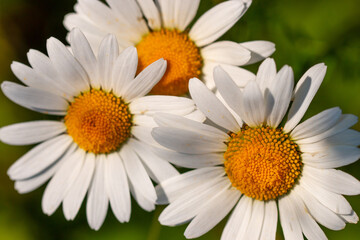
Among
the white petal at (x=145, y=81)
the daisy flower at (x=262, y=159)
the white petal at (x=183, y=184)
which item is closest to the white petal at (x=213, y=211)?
the daisy flower at (x=262, y=159)

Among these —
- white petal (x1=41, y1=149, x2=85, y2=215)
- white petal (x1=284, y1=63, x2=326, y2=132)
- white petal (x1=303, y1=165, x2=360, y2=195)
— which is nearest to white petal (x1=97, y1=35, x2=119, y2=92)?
white petal (x1=41, y1=149, x2=85, y2=215)

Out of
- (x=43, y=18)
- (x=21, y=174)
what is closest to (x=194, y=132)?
(x=21, y=174)

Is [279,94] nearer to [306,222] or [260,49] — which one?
[260,49]

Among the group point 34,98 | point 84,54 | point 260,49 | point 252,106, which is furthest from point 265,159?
point 34,98

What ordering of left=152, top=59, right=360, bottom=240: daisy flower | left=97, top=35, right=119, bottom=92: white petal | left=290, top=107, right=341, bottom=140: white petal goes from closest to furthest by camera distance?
left=290, top=107, right=341, bottom=140: white petal
left=152, top=59, right=360, bottom=240: daisy flower
left=97, top=35, right=119, bottom=92: white petal

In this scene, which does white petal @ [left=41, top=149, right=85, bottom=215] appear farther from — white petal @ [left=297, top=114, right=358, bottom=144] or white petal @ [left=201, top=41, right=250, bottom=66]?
white petal @ [left=297, top=114, right=358, bottom=144]

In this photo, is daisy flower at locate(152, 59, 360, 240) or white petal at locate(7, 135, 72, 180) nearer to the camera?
daisy flower at locate(152, 59, 360, 240)

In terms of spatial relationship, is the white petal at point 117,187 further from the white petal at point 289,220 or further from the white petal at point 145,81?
the white petal at point 289,220
